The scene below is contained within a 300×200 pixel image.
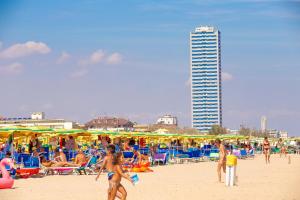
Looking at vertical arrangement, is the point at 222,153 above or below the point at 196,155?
above

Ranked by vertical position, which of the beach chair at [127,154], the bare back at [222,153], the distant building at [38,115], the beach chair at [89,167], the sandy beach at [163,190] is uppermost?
the distant building at [38,115]

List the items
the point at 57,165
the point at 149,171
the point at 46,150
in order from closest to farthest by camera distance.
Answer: the point at 57,165 < the point at 149,171 < the point at 46,150

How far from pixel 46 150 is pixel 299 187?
11998 mm

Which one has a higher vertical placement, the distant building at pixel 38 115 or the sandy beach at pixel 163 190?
the distant building at pixel 38 115

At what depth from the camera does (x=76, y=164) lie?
2067 centimetres

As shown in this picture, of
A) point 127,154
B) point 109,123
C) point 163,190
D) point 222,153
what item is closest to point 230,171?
point 222,153

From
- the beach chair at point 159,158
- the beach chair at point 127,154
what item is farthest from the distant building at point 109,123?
the beach chair at point 127,154

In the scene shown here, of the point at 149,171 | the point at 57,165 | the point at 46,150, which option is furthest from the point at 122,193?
the point at 46,150

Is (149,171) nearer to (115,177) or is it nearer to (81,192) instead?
(81,192)

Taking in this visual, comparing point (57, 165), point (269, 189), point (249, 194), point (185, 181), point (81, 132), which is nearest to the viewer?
point (249, 194)

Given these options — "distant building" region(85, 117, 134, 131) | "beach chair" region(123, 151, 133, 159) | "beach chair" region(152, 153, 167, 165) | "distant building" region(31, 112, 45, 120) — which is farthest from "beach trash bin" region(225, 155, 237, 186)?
"distant building" region(31, 112, 45, 120)

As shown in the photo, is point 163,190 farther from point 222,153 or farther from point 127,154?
point 127,154

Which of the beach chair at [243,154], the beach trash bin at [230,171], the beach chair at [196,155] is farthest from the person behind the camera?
the beach chair at [243,154]

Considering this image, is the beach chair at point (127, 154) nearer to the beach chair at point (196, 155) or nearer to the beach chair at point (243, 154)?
the beach chair at point (196, 155)
